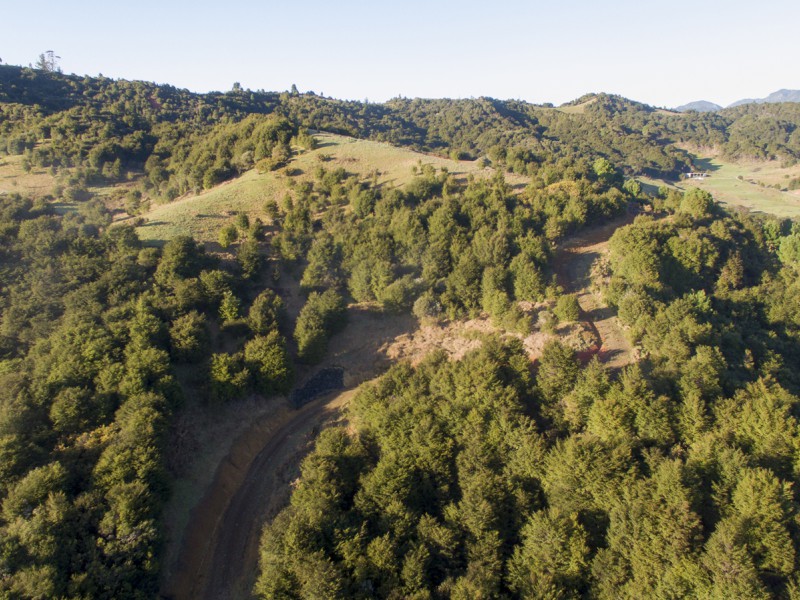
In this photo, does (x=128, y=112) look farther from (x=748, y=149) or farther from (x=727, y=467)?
(x=748, y=149)

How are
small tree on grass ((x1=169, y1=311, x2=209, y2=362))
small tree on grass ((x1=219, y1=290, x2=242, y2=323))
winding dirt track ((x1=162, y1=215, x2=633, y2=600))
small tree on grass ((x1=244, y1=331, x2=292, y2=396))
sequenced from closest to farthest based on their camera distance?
winding dirt track ((x1=162, y1=215, x2=633, y2=600)) → small tree on grass ((x1=169, y1=311, x2=209, y2=362)) → small tree on grass ((x1=244, y1=331, x2=292, y2=396)) → small tree on grass ((x1=219, y1=290, x2=242, y2=323))

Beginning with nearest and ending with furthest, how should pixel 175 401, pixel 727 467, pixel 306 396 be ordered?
pixel 727 467 → pixel 175 401 → pixel 306 396

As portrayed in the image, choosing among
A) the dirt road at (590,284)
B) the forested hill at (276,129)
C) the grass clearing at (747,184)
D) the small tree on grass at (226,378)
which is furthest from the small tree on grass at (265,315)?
the grass clearing at (747,184)

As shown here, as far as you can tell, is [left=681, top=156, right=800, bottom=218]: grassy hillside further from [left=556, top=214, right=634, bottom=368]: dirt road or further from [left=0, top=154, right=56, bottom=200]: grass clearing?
[left=0, top=154, right=56, bottom=200]: grass clearing

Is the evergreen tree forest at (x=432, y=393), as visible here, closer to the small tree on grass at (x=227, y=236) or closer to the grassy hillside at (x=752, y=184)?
the small tree on grass at (x=227, y=236)

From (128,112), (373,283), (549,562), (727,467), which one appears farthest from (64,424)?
(128,112)

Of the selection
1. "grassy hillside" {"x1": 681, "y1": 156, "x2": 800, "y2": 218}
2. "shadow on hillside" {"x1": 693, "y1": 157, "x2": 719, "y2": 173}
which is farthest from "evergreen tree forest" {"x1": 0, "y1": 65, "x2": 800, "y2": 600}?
"shadow on hillside" {"x1": 693, "y1": 157, "x2": 719, "y2": 173}
